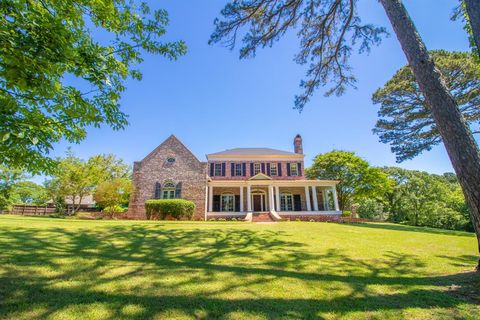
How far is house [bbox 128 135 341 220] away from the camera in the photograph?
19609 millimetres

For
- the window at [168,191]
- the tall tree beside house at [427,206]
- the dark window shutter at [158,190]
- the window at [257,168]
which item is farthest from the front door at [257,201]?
the tall tree beside house at [427,206]

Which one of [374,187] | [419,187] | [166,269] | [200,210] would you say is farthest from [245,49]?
[419,187]

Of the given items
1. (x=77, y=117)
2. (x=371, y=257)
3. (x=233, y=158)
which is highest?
(x=233, y=158)

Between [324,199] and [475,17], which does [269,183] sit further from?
[475,17]

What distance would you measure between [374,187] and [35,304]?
28.1 meters

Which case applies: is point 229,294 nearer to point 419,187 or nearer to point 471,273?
point 471,273

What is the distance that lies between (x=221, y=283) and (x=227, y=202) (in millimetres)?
19684

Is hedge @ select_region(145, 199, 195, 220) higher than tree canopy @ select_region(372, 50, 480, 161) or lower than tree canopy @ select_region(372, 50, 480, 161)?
lower

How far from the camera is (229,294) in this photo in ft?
10.3

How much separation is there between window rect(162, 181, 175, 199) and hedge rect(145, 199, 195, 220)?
1975 millimetres

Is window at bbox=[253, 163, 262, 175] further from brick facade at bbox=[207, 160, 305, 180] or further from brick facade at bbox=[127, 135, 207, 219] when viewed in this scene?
brick facade at bbox=[127, 135, 207, 219]

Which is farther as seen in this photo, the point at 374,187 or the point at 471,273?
the point at 374,187

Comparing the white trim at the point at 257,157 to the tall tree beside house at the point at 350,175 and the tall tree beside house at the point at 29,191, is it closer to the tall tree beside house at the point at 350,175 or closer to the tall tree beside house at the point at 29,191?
the tall tree beside house at the point at 350,175

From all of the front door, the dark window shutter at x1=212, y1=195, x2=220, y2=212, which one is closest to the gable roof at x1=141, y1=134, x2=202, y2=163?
the dark window shutter at x1=212, y1=195, x2=220, y2=212
